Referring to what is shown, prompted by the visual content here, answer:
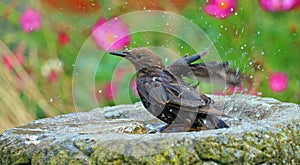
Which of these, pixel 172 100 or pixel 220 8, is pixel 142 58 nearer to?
pixel 172 100

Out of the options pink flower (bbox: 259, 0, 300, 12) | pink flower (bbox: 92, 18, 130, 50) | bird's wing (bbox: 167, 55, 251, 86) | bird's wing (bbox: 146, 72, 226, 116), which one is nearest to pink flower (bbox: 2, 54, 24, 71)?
pink flower (bbox: 92, 18, 130, 50)

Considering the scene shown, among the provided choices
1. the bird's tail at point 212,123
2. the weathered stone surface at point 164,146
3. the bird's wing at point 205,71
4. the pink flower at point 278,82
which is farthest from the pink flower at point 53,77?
the bird's tail at point 212,123

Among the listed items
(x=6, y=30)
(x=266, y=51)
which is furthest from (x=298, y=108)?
(x=6, y=30)

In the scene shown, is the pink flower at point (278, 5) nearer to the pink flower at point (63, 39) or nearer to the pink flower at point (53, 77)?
the pink flower at point (63, 39)

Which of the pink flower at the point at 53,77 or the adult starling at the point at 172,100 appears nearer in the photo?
the adult starling at the point at 172,100

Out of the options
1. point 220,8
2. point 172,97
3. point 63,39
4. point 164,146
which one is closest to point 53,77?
point 63,39

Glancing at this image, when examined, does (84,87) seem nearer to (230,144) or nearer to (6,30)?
(6,30)
